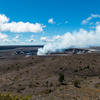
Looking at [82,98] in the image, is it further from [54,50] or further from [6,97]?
[54,50]

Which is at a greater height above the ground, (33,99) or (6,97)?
(6,97)

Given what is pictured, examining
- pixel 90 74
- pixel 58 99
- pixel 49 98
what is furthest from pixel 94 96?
pixel 90 74

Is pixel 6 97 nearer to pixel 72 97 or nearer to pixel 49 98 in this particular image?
pixel 49 98

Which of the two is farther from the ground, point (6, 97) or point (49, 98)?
point (6, 97)

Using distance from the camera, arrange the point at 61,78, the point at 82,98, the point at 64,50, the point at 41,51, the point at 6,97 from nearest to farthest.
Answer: the point at 6,97
the point at 82,98
the point at 61,78
the point at 41,51
the point at 64,50

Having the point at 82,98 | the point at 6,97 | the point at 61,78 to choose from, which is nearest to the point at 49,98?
the point at 82,98

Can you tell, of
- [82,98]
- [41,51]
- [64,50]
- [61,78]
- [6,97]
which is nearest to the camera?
[6,97]

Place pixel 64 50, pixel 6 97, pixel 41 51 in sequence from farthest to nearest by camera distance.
Answer: pixel 64 50 < pixel 41 51 < pixel 6 97

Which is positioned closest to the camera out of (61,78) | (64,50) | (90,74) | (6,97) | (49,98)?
(6,97)

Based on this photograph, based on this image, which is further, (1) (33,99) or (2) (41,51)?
(2) (41,51)
